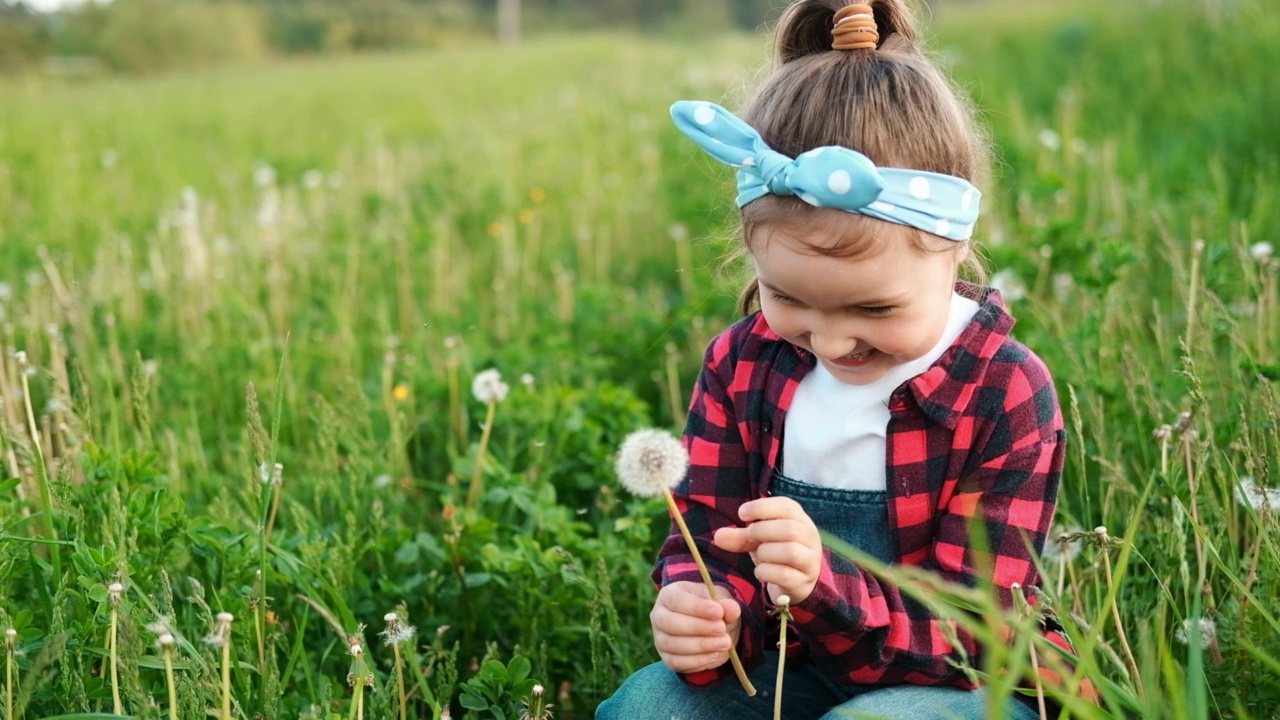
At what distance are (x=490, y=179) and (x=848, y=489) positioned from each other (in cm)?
430

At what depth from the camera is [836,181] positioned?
1576mm

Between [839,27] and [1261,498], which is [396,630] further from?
[1261,498]

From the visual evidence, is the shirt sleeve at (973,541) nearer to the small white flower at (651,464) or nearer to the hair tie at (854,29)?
the small white flower at (651,464)

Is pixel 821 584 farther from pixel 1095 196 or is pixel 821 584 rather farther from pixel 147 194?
pixel 147 194

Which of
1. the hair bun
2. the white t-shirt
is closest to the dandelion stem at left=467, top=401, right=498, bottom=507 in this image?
the white t-shirt

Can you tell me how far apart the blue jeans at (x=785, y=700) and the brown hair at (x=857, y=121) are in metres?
0.67

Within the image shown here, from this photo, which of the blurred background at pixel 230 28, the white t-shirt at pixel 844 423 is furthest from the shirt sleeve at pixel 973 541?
the blurred background at pixel 230 28

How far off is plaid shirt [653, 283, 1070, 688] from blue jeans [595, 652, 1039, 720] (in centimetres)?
3

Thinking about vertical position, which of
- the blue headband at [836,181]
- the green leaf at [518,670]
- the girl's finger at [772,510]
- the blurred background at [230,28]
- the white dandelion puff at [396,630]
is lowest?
the blurred background at [230,28]

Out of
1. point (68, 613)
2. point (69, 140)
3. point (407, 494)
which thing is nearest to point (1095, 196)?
point (407, 494)

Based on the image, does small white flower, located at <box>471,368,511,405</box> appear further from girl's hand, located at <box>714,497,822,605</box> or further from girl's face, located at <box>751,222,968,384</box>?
girl's hand, located at <box>714,497,822,605</box>

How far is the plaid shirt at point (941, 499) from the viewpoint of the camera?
1.80 metres

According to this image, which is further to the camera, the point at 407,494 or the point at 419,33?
the point at 419,33

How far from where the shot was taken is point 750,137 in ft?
5.70
